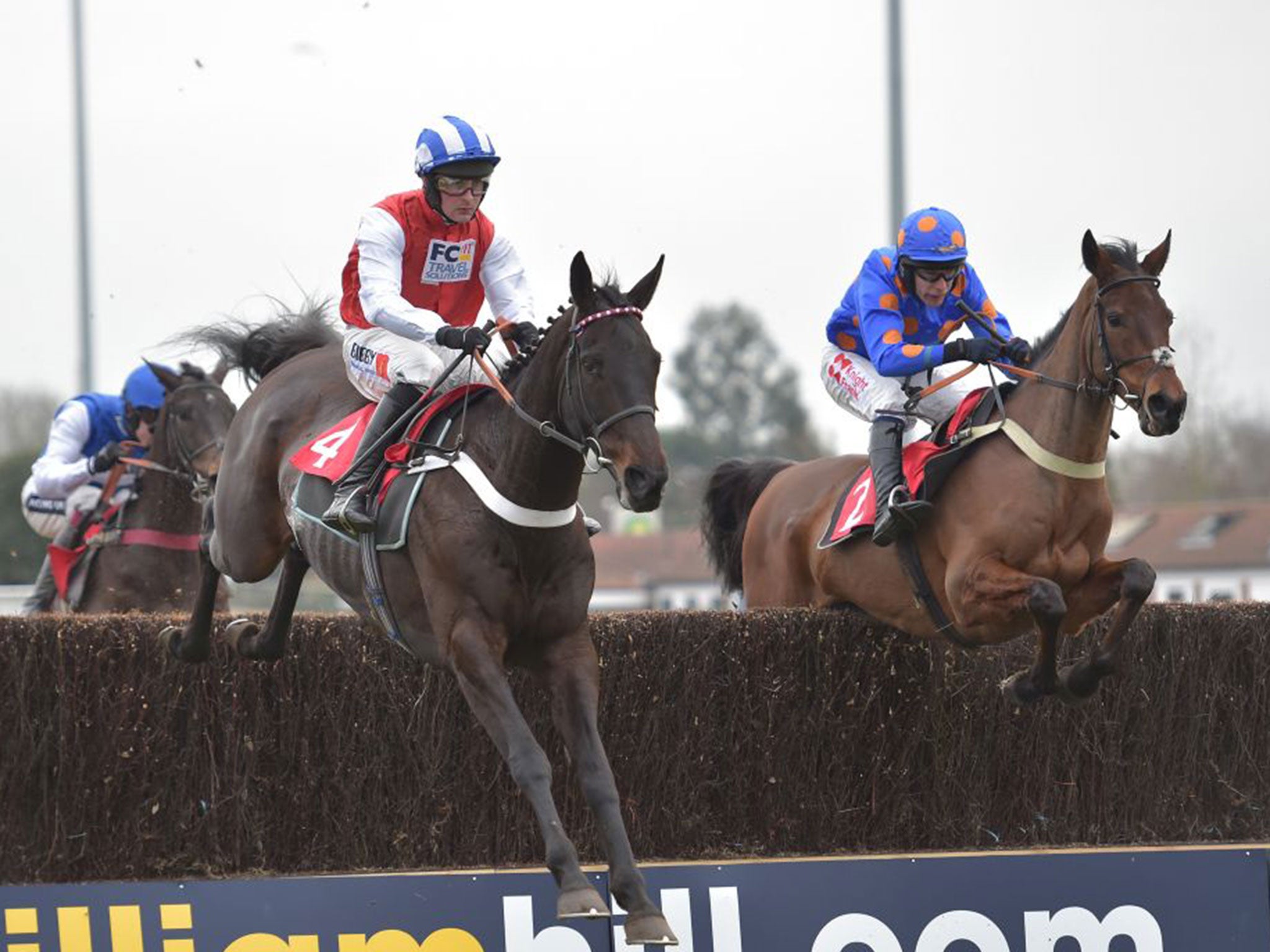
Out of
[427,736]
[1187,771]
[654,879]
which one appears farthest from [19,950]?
[1187,771]

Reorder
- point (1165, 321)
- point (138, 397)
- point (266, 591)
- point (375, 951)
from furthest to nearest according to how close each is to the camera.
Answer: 1. point (266, 591)
2. point (138, 397)
3. point (1165, 321)
4. point (375, 951)

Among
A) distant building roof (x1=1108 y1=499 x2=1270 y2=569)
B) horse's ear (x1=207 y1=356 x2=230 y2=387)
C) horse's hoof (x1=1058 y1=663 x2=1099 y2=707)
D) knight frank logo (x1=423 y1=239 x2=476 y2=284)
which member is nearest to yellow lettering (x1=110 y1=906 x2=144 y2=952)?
knight frank logo (x1=423 y1=239 x2=476 y2=284)

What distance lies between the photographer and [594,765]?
19.7ft

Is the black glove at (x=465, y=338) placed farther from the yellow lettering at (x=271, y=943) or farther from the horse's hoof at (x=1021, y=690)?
the horse's hoof at (x=1021, y=690)

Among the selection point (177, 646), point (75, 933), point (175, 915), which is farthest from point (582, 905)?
point (177, 646)

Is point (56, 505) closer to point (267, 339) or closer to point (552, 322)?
point (267, 339)

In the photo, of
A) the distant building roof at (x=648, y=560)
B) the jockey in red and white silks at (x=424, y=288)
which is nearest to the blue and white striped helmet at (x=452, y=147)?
the jockey in red and white silks at (x=424, y=288)

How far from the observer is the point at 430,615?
6.38 m

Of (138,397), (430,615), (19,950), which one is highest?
(138,397)

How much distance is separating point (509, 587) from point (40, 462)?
19.4 feet

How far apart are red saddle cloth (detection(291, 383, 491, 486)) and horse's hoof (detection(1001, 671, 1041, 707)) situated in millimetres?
2386

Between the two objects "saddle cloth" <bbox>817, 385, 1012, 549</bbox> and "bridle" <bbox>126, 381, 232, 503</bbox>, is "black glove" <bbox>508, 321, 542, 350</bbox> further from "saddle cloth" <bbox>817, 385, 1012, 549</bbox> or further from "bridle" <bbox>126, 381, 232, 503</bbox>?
"bridle" <bbox>126, 381, 232, 503</bbox>

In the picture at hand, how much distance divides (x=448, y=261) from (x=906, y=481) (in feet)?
7.62

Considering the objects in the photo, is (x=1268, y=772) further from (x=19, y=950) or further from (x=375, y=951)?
(x=19, y=950)
